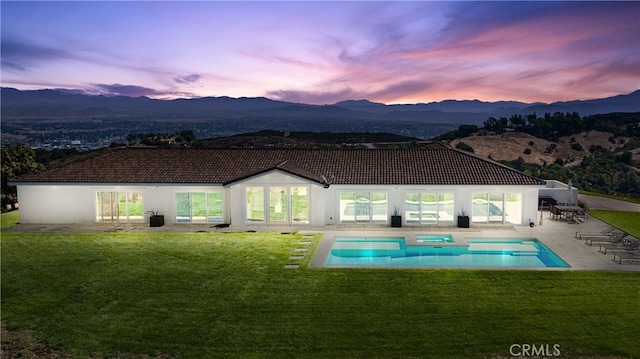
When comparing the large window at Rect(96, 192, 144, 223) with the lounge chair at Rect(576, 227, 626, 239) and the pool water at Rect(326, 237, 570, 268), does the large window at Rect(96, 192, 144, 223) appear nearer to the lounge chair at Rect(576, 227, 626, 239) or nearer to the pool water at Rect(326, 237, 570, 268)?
the pool water at Rect(326, 237, 570, 268)

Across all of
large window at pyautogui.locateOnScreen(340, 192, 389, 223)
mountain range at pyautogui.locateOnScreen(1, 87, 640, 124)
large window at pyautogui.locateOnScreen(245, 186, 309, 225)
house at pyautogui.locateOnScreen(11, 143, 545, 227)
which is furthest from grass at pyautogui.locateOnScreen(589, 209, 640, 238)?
mountain range at pyautogui.locateOnScreen(1, 87, 640, 124)

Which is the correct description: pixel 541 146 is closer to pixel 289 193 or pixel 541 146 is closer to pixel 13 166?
pixel 289 193

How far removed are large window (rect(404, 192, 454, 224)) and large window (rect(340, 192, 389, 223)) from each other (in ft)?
4.00

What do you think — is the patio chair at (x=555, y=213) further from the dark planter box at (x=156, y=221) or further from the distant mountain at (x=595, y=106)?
the distant mountain at (x=595, y=106)

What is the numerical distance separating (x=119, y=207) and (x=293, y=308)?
15722 millimetres

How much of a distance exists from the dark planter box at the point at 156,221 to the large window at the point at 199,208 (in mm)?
836

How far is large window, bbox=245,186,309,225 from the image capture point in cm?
2462

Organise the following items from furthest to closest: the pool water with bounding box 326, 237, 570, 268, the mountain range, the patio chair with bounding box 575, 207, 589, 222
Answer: the mountain range → the patio chair with bounding box 575, 207, 589, 222 → the pool water with bounding box 326, 237, 570, 268

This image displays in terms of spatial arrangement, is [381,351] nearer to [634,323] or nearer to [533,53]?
[634,323]

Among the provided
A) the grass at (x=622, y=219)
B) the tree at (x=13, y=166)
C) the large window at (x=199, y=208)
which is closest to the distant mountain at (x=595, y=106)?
the grass at (x=622, y=219)

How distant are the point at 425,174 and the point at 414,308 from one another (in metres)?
12.4

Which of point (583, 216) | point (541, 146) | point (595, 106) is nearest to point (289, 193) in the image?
point (583, 216)

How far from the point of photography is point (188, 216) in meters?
25.6

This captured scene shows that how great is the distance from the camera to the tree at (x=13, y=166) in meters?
29.7
